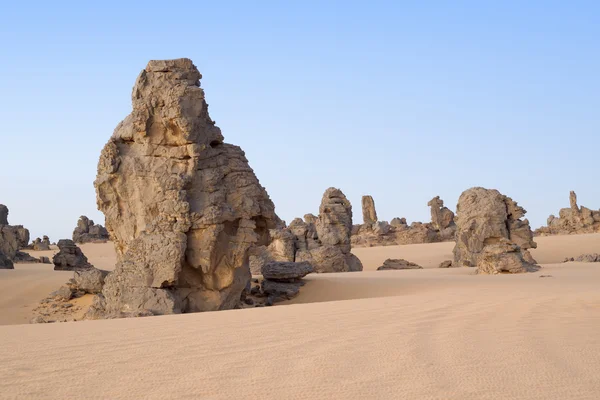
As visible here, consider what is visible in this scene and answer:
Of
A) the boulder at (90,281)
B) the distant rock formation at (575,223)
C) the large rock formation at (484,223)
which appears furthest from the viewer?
the distant rock formation at (575,223)

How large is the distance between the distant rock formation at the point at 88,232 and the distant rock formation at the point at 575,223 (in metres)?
30.5

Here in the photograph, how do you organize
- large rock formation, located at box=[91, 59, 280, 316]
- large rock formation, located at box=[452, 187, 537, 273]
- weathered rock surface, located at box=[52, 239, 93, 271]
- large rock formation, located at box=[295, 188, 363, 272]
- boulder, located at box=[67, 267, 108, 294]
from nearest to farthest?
1. large rock formation, located at box=[91, 59, 280, 316]
2. boulder, located at box=[67, 267, 108, 294]
3. weathered rock surface, located at box=[52, 239, 93, 271]
4. large rock formation, located at box=[452, 187, 537, 273]
5. large rock formation, located at box=[295, 188, 363, 272]

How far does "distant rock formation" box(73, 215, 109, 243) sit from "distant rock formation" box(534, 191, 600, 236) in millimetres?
30475

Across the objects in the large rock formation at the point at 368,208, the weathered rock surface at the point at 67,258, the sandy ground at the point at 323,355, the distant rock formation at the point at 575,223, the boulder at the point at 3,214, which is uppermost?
the large rock formation at the point at 368,208

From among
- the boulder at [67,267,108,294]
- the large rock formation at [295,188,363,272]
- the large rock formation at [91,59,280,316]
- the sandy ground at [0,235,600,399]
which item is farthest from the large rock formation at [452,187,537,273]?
the sandy ground at [0,235,600,399]

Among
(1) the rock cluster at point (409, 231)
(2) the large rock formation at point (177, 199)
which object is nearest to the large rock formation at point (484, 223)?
(2) the large rock formation at point (177, 199)

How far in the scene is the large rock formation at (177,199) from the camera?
9.78m

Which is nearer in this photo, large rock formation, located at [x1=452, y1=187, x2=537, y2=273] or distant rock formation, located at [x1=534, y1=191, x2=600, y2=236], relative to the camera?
large rock formation, located at [x1=452, y1=187, x2=537, y2=273]

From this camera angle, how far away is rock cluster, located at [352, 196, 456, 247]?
3912 centimetres

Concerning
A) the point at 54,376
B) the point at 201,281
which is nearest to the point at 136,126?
the point at 201,281

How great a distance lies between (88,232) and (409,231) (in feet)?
77.0

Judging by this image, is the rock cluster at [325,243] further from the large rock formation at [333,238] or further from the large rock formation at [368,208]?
the large rock formation at [368,208]

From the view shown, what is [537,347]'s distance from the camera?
14.0ft

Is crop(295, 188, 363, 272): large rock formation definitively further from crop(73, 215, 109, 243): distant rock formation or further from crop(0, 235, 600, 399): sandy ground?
crop(73, 215, 109, 243): distant rock formation
